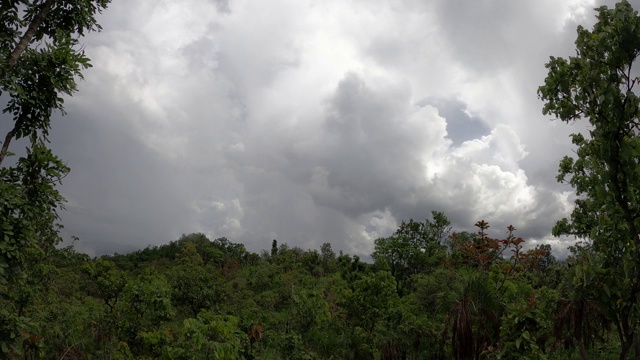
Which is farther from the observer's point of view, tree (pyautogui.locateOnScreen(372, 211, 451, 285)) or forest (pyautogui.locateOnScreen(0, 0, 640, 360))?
tree (pyautogui.locateOnScreen(372, 211, 451, 285))

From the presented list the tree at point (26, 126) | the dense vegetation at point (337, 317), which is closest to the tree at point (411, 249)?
the dense vegetation at point (337, 317)

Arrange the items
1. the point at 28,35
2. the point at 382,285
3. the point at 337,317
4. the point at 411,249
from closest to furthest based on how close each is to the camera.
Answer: the point at 28,35, the point at 382,285, the point at 337,317, the point at 411,249

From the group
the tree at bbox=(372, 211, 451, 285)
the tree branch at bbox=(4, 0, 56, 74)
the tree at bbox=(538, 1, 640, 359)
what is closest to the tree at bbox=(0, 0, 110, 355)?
the tree branch at bbox=(4, 0, 56, 74)

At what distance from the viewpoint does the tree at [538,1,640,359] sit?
3.82m

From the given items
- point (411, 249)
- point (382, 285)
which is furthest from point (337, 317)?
point (411, 249)

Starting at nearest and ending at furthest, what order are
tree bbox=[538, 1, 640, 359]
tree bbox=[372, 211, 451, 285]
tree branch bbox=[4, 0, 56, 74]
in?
tree bbox=[538, 1, 640, 359] → tree branch bbox=[4, 0, 56, 74] → tree bbox=[372, 211, 451, 285]

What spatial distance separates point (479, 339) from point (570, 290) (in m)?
3.46

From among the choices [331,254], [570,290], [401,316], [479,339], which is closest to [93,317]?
[401,316]

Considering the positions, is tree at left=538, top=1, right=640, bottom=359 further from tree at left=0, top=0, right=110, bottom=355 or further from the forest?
tree at left=0, top=0, right=110, bottom=355

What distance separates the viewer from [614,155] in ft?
12.6

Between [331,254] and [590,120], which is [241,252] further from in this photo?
[590,120]

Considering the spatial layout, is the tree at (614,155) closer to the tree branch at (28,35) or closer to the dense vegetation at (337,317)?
the dense vegetation at (337,317)

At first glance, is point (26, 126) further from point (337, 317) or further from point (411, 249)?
point (411, 249)

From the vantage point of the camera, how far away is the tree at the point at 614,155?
382 centimetres
